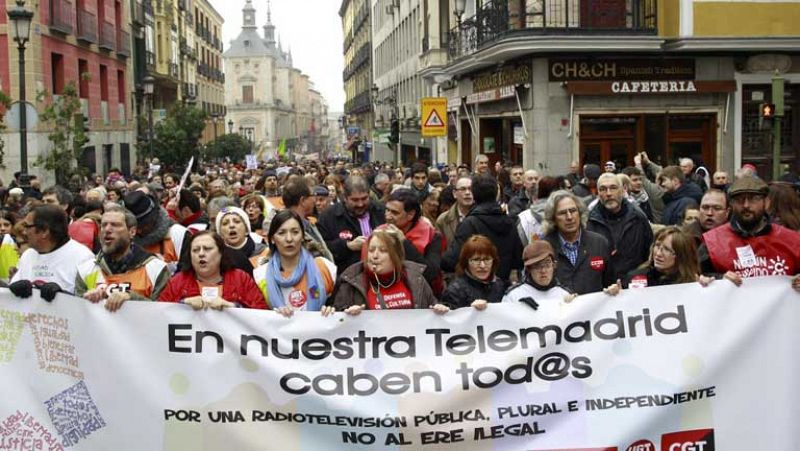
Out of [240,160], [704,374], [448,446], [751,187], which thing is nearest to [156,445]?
[448,446]

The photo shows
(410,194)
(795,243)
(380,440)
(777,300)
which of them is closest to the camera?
(380,440)

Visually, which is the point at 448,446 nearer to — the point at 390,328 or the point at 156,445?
the point at 390,328

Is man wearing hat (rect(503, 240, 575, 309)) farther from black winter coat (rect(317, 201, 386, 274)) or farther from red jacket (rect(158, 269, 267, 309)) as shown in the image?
black winter coat (rect(317, 201, 386, 274))

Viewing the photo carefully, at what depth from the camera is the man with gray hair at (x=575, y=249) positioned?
650 centimetres

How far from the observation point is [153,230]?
750 cm

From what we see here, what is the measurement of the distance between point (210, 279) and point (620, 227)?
137 inches

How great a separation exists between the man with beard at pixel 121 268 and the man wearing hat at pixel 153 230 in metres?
1.22

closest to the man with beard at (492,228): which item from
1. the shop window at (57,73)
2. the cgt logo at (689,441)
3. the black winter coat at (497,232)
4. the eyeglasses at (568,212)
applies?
the black winter coat at (497,232)

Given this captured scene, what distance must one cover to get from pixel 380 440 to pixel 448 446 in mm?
352

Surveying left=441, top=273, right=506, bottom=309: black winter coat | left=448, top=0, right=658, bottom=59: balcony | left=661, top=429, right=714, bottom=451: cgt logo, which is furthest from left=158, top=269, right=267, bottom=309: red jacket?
left=448, top=0, right=658, bottom=59: balcony

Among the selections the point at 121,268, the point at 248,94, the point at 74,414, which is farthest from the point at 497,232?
the point at 248,94

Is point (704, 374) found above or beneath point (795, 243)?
beneath

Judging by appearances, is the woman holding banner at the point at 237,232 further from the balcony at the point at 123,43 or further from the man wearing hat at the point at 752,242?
the balcony at the point at 123,43

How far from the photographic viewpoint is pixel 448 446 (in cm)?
505
